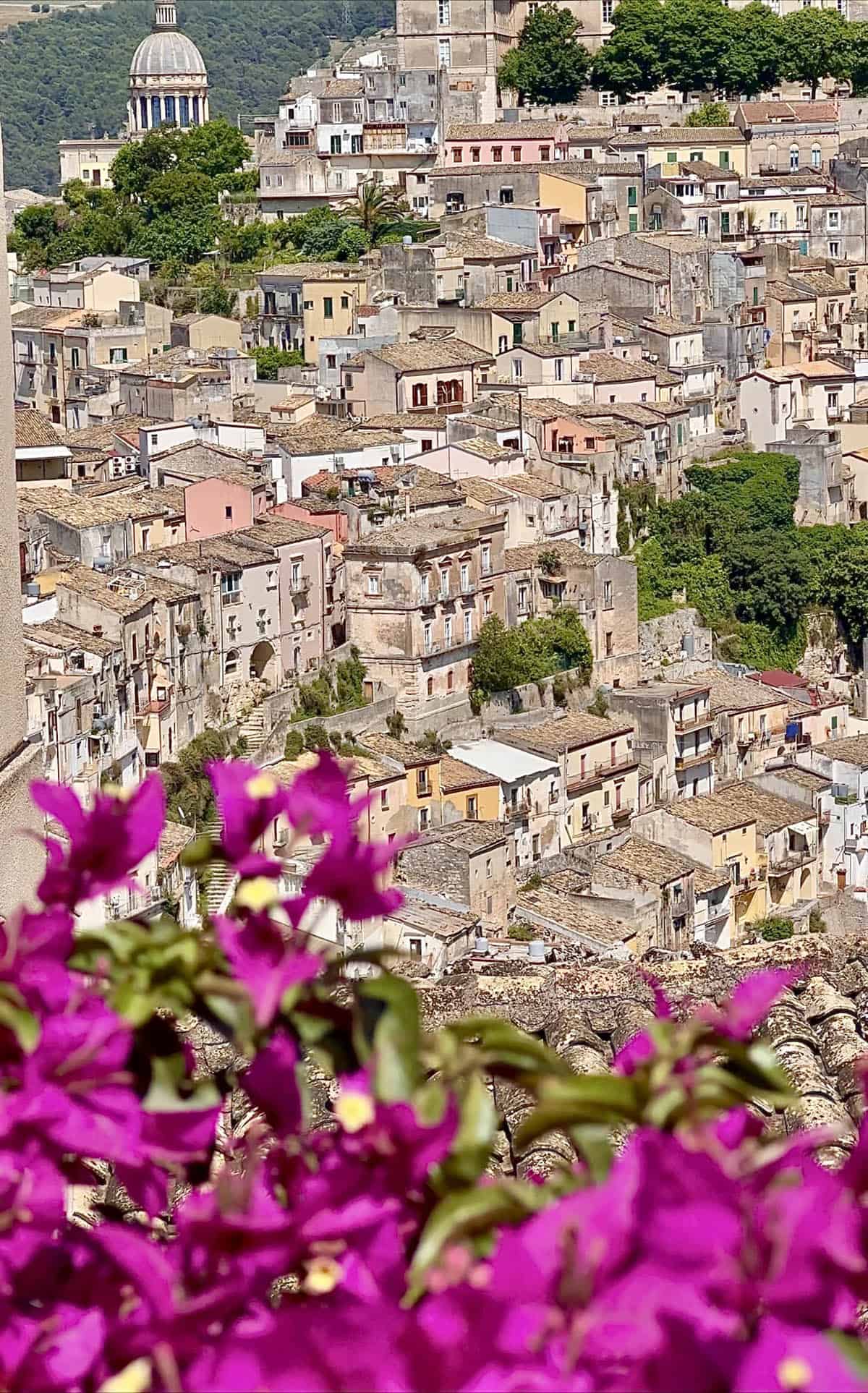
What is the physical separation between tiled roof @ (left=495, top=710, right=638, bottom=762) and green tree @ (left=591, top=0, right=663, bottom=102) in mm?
31580

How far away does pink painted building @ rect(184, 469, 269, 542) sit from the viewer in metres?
32.9

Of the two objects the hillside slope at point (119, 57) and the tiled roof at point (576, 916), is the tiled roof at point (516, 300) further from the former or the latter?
the hillside slope at point (119, 57)

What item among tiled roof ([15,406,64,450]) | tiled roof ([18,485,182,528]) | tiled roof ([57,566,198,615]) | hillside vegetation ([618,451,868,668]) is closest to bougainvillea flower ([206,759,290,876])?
tiled roof ([57,566,198,615])

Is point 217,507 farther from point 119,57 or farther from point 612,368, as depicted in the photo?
point 119,57

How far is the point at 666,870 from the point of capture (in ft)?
86.1

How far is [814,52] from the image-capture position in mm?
60156

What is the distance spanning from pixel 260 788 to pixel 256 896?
94mm

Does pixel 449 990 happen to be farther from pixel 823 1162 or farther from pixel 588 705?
pixel 588 705

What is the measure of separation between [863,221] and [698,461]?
1254 centimetres

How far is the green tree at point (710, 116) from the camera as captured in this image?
180ft

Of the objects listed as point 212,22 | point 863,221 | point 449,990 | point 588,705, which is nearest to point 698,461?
point 588,705

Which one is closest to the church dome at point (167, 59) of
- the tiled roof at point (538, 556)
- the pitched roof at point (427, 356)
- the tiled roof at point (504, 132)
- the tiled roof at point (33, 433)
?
the tiled roof at point (504, 132)

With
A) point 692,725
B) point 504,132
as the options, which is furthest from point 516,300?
point 692,725

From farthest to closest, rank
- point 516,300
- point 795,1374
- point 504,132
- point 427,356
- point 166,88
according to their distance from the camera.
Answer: point 166,88 < point 504,132 < point 516,300 < point 427,356 < point 795,1374
